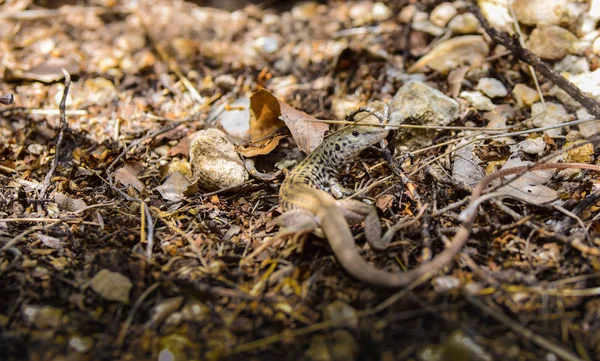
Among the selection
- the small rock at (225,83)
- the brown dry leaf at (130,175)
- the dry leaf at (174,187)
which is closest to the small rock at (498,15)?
the small rock at (225,83)

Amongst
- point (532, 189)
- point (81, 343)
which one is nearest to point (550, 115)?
point (532, 189)

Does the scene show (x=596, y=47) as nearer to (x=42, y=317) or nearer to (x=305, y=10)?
(x=305, y=10)

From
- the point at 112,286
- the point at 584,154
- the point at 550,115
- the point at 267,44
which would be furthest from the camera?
the point at 267,44

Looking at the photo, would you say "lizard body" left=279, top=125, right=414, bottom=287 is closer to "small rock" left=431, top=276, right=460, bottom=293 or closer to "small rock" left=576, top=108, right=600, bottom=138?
"small rock" left=431, top=276, right=460, bottom=293

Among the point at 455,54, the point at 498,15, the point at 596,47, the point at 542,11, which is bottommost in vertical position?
the point at 455,54

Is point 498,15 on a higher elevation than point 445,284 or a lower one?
higher

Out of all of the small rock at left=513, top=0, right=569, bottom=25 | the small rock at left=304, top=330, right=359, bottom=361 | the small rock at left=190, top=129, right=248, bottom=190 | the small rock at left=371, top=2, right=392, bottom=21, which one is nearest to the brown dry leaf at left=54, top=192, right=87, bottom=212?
the small rock at left=190, top=129, right=248, bottom=190
